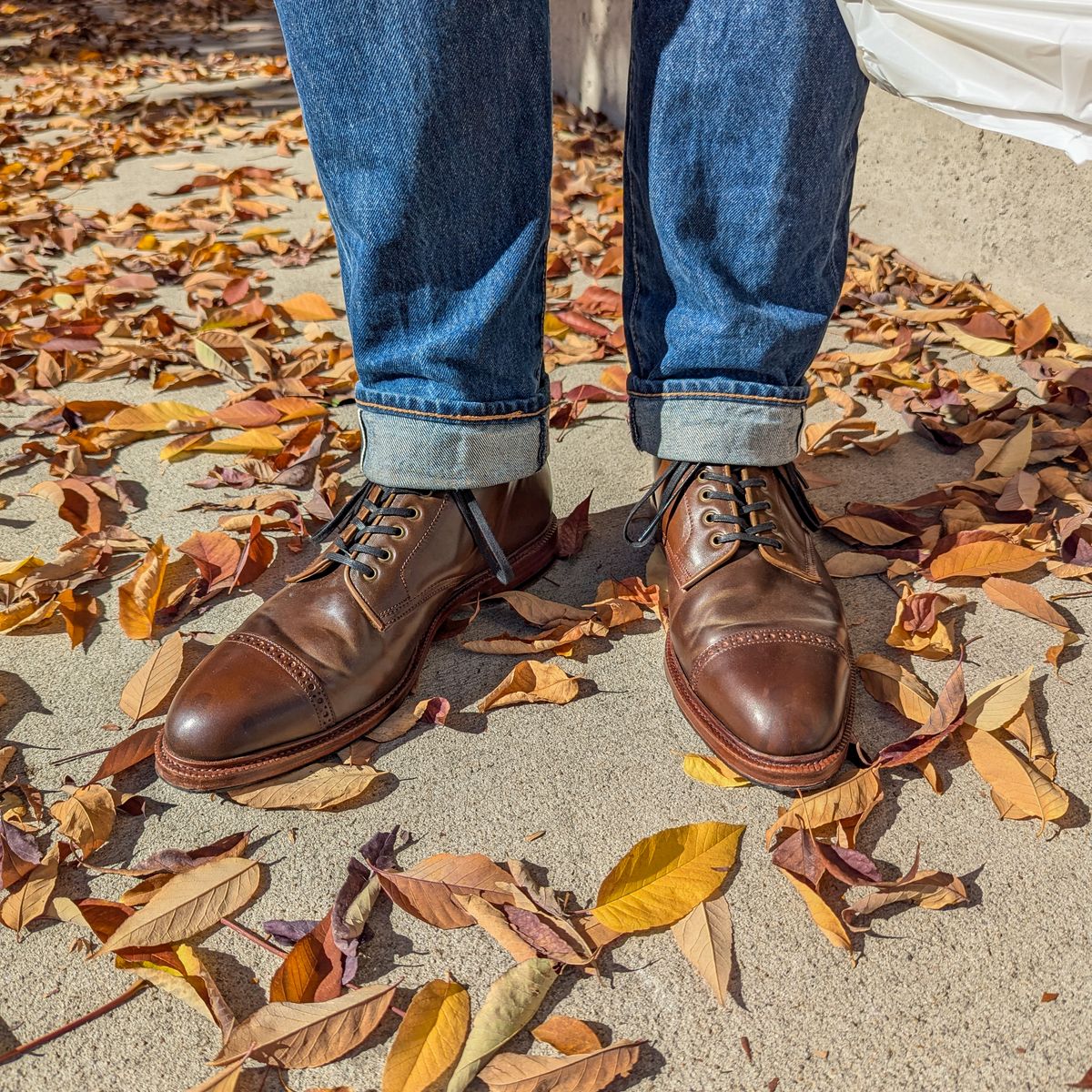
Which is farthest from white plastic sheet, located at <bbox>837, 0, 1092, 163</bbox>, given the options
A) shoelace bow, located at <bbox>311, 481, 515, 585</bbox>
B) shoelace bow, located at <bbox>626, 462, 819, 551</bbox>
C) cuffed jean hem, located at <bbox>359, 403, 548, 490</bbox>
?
shoelace bow, located at <bbox>311, 481, 515, 585</bbox>

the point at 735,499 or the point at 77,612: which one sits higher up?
the point at 735,499

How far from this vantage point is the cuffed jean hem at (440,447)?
126cm

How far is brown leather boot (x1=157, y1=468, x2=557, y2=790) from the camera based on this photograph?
3.68 feet

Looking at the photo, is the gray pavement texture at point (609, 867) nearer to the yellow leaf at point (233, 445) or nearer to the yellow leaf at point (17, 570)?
the yellow leaf at point (17, 570)

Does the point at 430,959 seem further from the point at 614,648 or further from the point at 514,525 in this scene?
the point at 514,525

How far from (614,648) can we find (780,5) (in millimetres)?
852

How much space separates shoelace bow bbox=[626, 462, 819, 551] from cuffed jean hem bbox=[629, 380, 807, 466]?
0.8 inches

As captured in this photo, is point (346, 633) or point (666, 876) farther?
point (346, 633)

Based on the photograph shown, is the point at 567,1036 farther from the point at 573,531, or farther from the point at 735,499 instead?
the point at 573,531

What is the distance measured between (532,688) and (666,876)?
1.16ft

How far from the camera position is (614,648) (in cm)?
137

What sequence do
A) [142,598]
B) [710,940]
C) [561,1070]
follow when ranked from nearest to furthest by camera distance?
[561,1070] < [710,940] < [142,598]

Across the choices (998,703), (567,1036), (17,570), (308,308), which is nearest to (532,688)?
(567,1036)

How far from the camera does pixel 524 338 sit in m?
1.28
